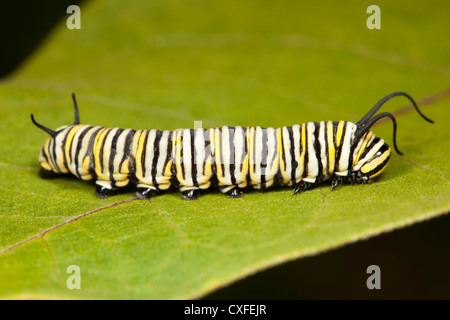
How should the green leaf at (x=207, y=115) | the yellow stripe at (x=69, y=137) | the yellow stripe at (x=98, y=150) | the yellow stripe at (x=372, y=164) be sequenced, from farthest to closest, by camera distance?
the yellow stripe at (x=69, y=137)
the yellow stripe at (x=98, y=150)
the yellow stripe at (x=372, y=164)
the green leaf at (x=207, y=115)

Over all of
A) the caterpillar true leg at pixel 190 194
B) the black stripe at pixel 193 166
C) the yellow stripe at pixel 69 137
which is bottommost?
the caterpillar true leg at pixel 190 194

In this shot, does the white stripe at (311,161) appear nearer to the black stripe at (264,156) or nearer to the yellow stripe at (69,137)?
the black stripe at (264,156)

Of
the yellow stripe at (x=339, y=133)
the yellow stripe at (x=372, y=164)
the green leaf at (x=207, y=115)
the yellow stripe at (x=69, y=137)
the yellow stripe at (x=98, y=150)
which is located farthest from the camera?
the yellow stripe at (x=69, y=137)

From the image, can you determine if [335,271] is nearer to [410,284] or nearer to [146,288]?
[410,284]

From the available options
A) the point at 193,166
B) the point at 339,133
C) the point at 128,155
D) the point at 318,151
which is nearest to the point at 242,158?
the point at 193,166

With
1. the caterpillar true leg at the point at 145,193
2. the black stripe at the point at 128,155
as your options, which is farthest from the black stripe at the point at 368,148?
the black stripe at the point at 128,155

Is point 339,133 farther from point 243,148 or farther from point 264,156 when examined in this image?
point 243,148
